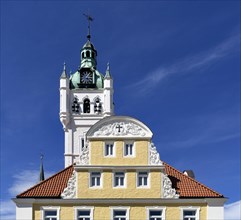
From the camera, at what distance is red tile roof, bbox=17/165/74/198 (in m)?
26.8

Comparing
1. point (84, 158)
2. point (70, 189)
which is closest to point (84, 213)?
point (70, 189)

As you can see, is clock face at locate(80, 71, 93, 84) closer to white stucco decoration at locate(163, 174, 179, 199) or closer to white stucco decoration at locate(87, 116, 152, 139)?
white stucco decoration at locate(87, 116, 152, 139)

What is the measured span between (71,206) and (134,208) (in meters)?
4.38

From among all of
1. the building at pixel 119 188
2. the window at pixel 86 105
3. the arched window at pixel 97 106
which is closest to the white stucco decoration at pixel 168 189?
the building at pixel 119 188

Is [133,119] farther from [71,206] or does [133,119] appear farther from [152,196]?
[71,206]

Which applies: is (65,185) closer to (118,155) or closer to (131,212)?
(118,155)

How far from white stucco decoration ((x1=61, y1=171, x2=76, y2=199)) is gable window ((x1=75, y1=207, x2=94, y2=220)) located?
993 millimetres

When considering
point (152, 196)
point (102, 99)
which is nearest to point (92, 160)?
point (152, 196)

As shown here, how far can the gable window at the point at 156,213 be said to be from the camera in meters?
26.8

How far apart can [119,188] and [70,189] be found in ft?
11.3

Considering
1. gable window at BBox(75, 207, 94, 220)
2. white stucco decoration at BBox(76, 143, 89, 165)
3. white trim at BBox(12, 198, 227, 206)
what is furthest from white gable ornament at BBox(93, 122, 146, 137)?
gable window at BBox(75, 207, 94, 220)

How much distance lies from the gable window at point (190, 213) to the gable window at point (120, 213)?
3.89 m

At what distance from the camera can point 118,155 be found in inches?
1096

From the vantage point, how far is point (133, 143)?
92.1 feet
